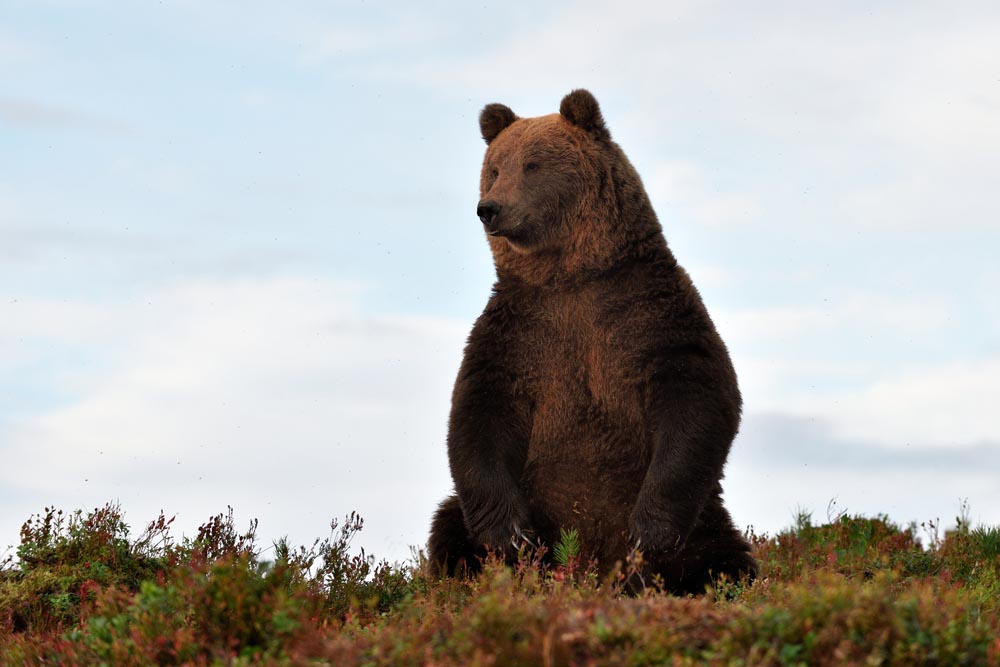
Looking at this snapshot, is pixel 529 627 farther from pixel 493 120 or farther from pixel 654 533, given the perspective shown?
pixel 493 120

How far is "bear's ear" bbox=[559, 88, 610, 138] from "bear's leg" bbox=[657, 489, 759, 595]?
258 cm

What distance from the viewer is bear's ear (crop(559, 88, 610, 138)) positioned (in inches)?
304

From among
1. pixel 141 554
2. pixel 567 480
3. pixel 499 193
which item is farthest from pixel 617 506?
pixel 141 554

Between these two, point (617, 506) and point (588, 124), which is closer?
point (617, 506)

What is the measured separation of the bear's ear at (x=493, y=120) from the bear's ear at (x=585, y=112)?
59 cm

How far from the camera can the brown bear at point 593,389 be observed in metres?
6.89

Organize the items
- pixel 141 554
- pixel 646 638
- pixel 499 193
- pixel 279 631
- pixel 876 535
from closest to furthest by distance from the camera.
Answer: pixel 646 638
pixel 279 631
pixel 499 193
pixel 141 554
pixel 876 535

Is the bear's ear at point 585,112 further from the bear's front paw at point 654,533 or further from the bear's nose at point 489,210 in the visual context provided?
the bear's front paw at point 654,533

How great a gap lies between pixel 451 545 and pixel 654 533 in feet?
5.13

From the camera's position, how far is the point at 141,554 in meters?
8.40

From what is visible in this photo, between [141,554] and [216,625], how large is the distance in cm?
379

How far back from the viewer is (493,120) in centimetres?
820

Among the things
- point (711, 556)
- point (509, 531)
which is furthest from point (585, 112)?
point (711, 556)

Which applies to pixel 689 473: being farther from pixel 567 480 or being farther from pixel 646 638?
pixel 646 638
